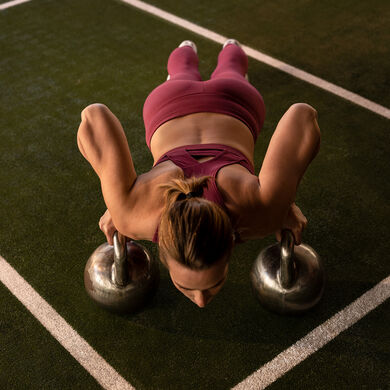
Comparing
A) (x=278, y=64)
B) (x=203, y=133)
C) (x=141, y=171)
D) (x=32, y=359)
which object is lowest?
(x=32, y=359)

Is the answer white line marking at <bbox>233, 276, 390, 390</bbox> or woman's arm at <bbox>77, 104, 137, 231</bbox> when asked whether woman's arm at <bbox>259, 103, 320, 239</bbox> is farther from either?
white line marking at <bbox>233, 276, 390, 390</bbox>

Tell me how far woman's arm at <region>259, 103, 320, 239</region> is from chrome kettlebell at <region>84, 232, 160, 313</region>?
2.44ft

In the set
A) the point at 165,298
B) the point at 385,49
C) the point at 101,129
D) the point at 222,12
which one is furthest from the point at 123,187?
the point at 222,12

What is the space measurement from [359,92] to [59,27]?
2877mm

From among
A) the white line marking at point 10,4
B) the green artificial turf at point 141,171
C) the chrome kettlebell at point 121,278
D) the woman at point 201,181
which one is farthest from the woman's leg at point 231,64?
the white line marking at point 10,4

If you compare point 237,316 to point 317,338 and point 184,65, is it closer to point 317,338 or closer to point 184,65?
point 317,338

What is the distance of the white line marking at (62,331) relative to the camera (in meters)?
2.41

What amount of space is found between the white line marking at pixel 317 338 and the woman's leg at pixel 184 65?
4.93ft

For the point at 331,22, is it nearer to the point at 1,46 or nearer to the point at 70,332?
the point at 1,46

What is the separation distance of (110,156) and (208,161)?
39 cm

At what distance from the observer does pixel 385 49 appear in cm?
437

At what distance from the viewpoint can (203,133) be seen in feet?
7.57

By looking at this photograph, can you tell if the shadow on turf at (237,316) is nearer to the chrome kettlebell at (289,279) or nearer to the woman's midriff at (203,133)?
the chrome kettlebell at (289,279)

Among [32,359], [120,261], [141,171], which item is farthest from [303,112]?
[32,359]
